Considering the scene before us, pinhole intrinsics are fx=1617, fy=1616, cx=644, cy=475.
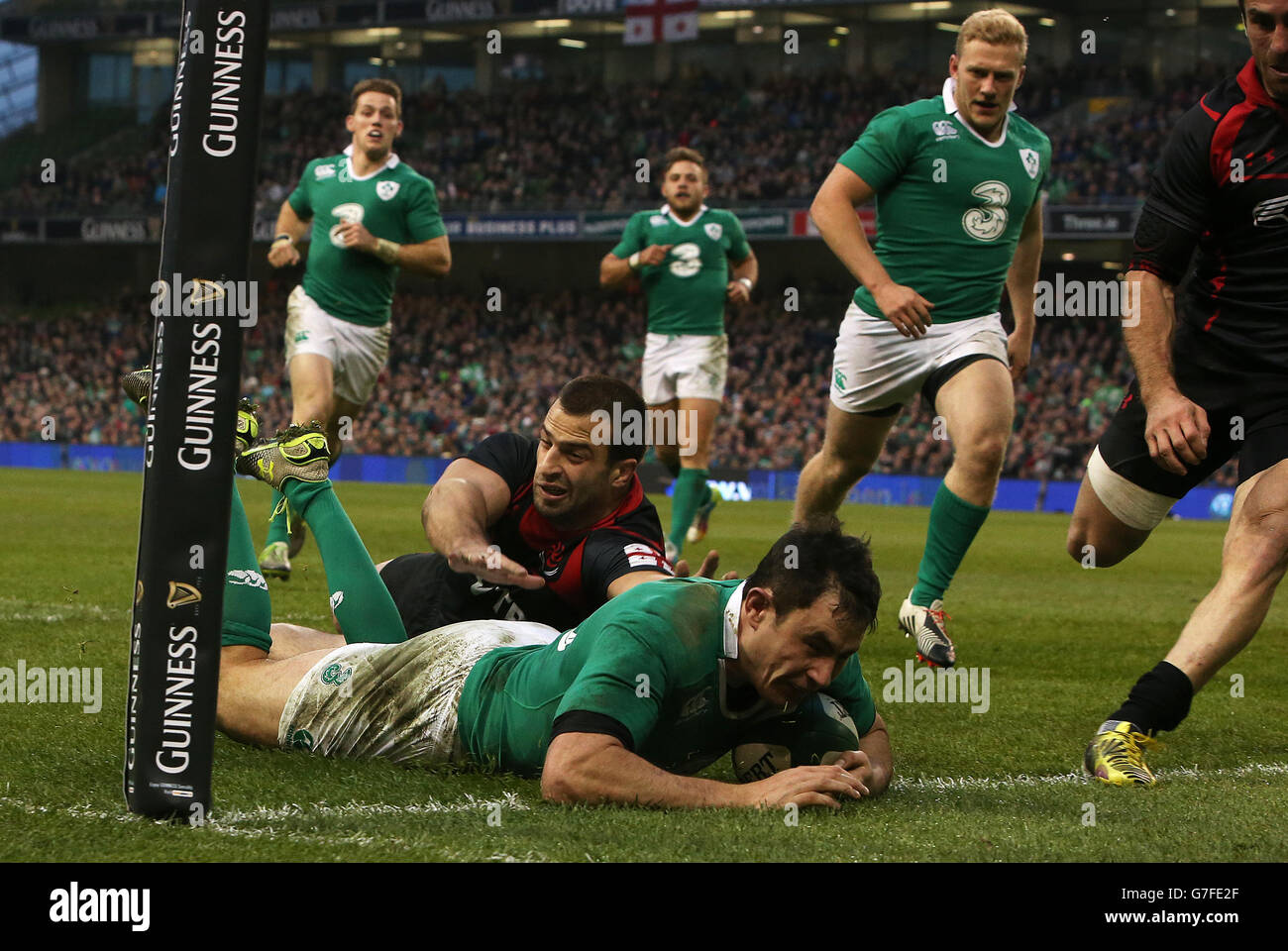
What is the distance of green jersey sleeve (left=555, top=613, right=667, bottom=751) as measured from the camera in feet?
11.8

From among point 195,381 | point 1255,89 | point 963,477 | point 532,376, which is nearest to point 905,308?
point 963,477

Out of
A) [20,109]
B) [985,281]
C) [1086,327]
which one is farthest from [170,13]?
[985,281]

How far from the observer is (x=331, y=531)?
5.05 m

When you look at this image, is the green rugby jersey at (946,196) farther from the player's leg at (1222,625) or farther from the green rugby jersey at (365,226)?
the green rugby jersey at (365,226)

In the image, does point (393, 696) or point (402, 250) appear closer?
point (393, 696)

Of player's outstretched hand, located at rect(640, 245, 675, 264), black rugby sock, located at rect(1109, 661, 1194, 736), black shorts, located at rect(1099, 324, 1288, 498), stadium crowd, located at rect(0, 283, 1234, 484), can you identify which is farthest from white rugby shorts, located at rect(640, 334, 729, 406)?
stadium crowd, located at rect(0, 283, 1234, 484)

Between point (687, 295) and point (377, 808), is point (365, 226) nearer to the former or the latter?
point (687, 295)

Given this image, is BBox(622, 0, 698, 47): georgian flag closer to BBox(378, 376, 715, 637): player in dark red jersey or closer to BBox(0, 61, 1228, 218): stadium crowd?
BBox(0, 61, 1228, 218): stadium crowd

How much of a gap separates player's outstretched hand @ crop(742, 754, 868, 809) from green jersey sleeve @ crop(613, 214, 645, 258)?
32.2 ft

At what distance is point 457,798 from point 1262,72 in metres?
3.14

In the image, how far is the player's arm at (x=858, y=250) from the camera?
21.1 ft

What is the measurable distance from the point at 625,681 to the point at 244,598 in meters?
1.68

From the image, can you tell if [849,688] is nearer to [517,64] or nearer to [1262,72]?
[1262,72]

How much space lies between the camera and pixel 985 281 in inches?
283
